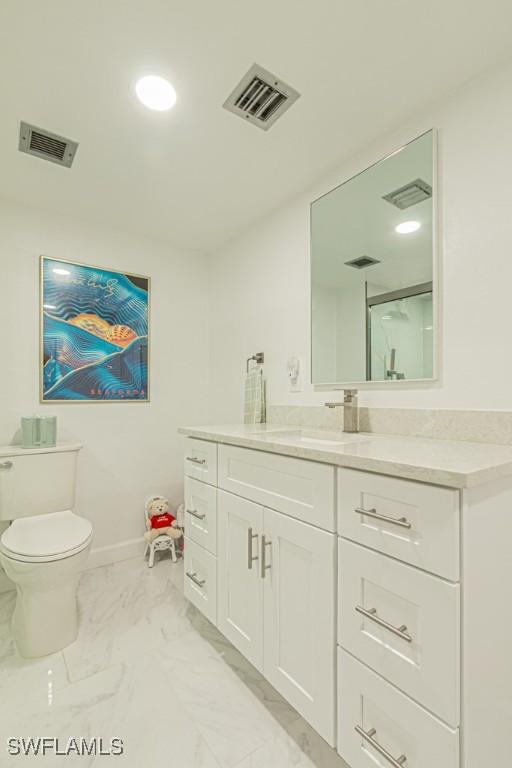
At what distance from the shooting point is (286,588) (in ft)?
3.88

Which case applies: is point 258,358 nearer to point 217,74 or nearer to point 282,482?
point 282,482

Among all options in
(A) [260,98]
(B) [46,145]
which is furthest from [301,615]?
(B) [46,145]

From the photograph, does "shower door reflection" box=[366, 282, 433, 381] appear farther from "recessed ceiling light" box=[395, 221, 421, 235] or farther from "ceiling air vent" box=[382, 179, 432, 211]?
"ceiling air vent" box=[382, 179, 432, 211]

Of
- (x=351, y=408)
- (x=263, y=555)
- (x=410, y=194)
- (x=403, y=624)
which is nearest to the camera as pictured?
(x=403, y=624)

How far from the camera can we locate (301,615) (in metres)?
1.12

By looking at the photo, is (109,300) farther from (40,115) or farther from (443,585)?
(443,585)

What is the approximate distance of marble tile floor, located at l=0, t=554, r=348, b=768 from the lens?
1131 mm

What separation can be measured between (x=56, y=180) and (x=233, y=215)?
0.97m

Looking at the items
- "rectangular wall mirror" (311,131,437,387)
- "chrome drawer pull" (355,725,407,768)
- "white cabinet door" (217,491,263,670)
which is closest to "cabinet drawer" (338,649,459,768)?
"chrome drawer pull" (355,725,407,768)

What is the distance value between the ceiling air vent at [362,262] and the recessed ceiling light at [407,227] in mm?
154

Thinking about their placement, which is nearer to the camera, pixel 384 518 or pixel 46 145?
pixel 384 518

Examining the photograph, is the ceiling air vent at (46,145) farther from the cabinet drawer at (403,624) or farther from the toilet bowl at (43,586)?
the cabinet drawer at (403,624)

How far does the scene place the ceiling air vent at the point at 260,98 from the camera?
1.32 m

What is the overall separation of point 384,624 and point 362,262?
1.44 metres
